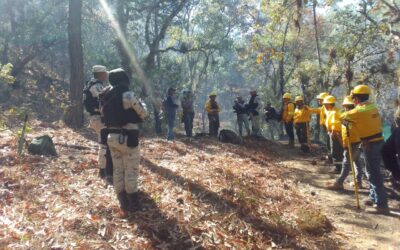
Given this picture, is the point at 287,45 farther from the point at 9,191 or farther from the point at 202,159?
the point at 9,191

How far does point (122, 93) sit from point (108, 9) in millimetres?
19686

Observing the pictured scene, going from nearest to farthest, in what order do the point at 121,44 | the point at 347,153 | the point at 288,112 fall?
the point at 347,153
the point at 288,112
the point at 121,44

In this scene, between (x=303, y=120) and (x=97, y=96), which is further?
(x=303, y=120)

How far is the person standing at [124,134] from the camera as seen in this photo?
18.8 feet

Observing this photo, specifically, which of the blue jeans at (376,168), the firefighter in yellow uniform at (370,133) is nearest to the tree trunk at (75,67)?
the firefighter in yellow uniform at (370,133)

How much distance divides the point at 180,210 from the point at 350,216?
11.2 feet

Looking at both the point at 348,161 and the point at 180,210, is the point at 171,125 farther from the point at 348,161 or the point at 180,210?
the point at 180,210

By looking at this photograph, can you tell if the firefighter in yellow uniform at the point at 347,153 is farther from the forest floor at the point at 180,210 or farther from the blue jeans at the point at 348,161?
the forest floor at the point at 180,210

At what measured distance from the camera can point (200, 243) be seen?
499 cm

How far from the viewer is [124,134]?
18.7ft

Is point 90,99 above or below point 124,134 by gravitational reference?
above

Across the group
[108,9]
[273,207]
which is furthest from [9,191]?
[108,9]

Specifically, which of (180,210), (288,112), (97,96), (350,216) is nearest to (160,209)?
(180,210)

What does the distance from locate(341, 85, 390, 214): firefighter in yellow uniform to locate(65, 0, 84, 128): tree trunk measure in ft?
35.1
